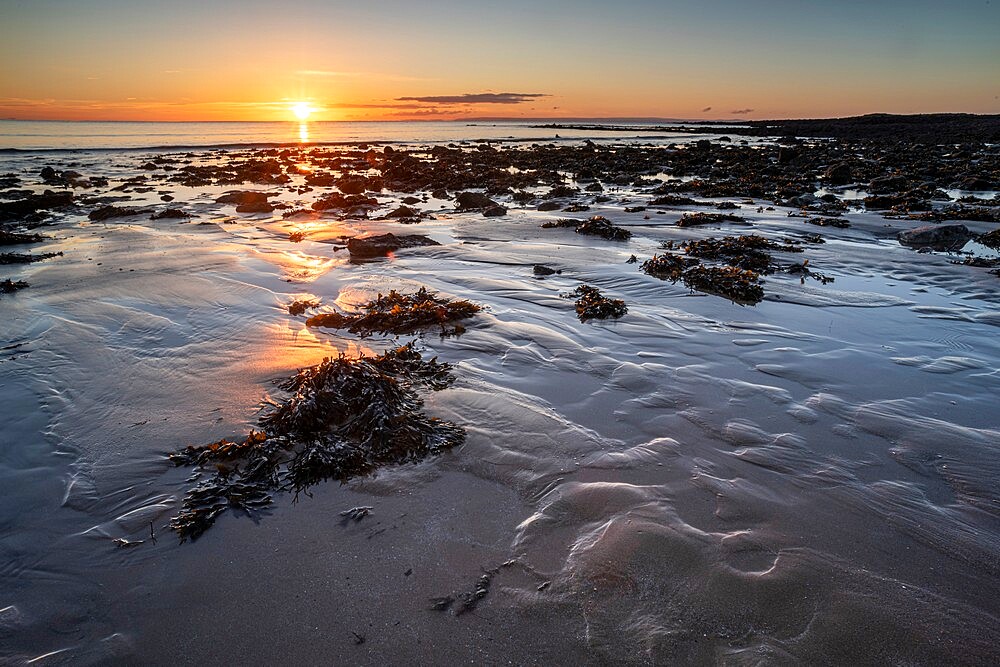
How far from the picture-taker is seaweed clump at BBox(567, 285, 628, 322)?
6016 mm

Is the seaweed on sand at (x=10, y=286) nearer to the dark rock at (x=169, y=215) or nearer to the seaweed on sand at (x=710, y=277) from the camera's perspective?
the dark rock at (x=169, y=215)

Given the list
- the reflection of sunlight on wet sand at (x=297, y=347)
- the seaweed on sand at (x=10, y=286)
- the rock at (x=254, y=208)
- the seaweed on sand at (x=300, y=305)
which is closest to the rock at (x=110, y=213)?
the rock at (x=254, y=208)

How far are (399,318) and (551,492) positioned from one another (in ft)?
11.2

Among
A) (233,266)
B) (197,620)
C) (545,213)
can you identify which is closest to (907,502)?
(197,620)

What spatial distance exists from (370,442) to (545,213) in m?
11.7

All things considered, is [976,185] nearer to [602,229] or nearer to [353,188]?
[602,229]

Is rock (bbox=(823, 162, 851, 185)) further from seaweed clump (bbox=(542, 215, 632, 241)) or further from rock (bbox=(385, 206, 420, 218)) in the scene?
rock (bbox=(385, 206, 420, 218))

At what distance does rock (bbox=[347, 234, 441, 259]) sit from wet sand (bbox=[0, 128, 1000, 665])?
270 centimetres

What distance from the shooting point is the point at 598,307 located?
6102 mm

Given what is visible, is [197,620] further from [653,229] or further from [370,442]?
[653,229]

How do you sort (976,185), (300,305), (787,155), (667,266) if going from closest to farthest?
(300,305), (667,266), (976,185), (787,155)

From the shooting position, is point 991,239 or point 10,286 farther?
point 991,239

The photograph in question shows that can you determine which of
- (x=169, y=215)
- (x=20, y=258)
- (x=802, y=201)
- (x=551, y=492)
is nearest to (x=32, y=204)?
(x=169, y=215)

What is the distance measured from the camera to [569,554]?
262cm
